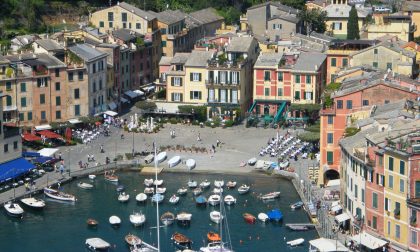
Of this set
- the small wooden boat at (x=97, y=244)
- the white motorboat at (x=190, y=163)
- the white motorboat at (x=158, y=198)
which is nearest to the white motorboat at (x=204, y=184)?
the white motorboat at (x=158, y=198)

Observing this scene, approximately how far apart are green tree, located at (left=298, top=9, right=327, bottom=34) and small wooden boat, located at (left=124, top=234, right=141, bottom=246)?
72.4 metres

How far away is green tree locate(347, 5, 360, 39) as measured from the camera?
495 ft

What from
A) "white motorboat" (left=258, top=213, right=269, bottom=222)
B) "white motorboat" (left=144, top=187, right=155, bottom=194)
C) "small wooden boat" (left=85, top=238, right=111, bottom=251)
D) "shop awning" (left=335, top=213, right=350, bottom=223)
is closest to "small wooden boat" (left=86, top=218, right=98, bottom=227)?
"small wooden boat" (left=85, top=238, right=111, bottom=251)

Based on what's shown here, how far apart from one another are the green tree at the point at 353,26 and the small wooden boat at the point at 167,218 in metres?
61.5

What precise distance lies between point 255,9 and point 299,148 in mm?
46259

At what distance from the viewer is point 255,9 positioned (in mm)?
156500

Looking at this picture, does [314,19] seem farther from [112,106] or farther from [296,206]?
[296,206]

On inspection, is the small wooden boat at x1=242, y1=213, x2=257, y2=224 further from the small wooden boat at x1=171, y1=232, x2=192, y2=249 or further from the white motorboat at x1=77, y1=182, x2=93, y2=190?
the white motorboat at x1=77, y1=182, x2=93, y2=190

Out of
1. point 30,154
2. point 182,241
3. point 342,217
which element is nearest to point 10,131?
point 30,154

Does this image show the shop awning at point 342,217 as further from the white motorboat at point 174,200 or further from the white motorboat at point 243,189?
the white motorboat at point 174,200

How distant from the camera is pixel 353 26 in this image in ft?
498

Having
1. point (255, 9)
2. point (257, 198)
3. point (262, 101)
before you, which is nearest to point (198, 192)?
point (257, 198)

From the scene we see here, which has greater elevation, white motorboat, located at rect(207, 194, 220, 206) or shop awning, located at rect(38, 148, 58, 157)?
shop awning, located at rect(38, 148, 58, 157)

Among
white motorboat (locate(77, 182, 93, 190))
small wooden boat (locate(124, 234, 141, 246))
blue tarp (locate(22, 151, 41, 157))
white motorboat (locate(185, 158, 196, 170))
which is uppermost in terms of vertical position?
blue tarp (locate(22, 151, 41, 157))
